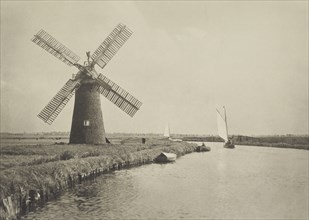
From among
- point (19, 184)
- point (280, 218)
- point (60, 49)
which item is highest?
point (60, 49)

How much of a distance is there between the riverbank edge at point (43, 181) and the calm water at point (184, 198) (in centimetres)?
46

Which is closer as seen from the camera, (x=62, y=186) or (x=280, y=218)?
(x=280, y=218)

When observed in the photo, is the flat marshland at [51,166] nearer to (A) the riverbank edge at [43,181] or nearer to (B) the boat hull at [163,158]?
(A) the riverbank edge at [43,181]

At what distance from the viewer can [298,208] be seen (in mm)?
12469

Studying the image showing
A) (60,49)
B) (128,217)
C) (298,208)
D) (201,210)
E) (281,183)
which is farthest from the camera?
(60,49)

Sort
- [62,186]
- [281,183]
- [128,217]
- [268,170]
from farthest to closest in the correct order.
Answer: [268,170] → [281,183] → [62,186] → [128,217]

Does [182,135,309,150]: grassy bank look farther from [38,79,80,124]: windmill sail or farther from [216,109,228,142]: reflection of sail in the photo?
[38,79,80,124]: windmill sail

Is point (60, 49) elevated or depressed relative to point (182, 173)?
elevated

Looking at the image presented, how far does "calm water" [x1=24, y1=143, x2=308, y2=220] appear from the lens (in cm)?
1102

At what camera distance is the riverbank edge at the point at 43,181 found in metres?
10.1

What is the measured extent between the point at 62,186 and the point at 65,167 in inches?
48.5

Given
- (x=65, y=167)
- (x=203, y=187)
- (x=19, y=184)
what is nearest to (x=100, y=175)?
(x=65, y=167)

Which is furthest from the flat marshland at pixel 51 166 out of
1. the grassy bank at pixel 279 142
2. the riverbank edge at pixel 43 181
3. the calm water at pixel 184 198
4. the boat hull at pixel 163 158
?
the grassy bank at pixel 279 142

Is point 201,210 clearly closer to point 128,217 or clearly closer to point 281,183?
point 128,217
